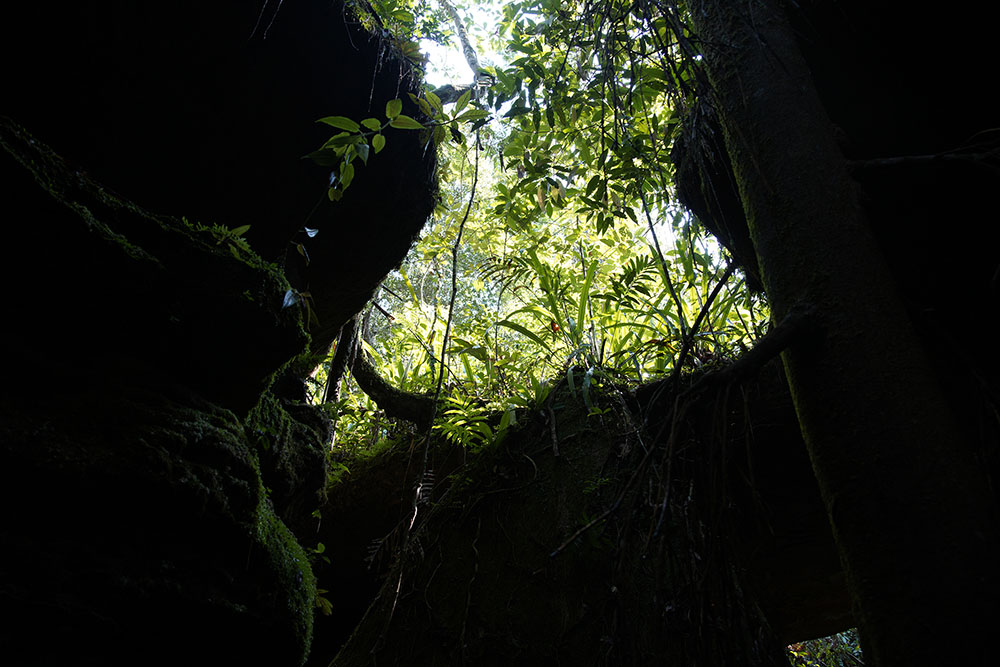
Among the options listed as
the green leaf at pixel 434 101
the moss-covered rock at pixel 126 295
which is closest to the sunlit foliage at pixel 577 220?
the green leaf at pixel 434 101

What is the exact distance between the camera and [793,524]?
9.24 ft

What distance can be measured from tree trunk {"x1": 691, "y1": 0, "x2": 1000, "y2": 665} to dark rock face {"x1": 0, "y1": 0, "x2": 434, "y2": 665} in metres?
1.74

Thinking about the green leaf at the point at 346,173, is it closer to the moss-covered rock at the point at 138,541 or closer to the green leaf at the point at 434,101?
the green leaf at the point at 434,101

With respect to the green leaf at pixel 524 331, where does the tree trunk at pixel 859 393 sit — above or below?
below

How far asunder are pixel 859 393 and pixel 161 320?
203 cm

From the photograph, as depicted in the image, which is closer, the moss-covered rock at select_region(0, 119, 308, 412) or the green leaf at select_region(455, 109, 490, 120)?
Result: the moss-covered rock at select_region(0, 119, 308, 412)

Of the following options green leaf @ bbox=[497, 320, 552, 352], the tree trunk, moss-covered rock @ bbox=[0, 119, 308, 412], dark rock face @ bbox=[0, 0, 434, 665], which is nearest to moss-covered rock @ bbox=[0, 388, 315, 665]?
dark rock face @ bbox=[0, 0, 434, 665]

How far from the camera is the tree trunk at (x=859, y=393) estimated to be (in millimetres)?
794

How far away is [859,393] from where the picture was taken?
96cm

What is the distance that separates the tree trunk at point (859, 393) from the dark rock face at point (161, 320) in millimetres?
1743

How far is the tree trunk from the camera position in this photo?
2.61ft

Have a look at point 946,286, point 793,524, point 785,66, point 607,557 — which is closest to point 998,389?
point 946,286

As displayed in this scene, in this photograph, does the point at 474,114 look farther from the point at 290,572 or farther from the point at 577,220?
the point at 577,220

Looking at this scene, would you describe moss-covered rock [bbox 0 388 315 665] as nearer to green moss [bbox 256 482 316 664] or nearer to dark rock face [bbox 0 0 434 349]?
green moss [bbox 256 482 316 664]
